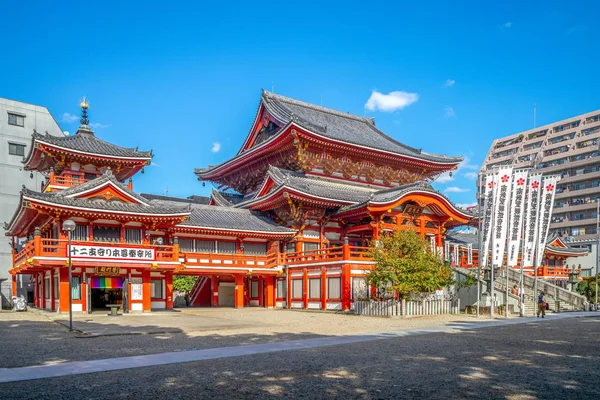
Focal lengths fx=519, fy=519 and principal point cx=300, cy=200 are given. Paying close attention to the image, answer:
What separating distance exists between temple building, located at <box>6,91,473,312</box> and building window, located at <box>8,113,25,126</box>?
21.6m

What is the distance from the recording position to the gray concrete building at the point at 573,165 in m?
88.5

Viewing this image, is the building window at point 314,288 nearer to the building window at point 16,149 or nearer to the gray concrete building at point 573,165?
the building window at point 16,149

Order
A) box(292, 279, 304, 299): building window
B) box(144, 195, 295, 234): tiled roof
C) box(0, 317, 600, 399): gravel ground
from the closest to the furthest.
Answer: box(0, 317, 600, 399): gravel ground → box(144, 195, 295, 234): tiled roof → box(292, 279, 304, 299): building window

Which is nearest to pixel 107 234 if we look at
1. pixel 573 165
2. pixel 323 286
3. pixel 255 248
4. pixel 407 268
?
pixel 255 248

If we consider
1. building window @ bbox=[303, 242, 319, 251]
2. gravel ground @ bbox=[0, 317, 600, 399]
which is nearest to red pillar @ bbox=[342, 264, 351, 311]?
building window @ bbox=[303, 242, 319, 251]

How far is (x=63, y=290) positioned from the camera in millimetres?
30984

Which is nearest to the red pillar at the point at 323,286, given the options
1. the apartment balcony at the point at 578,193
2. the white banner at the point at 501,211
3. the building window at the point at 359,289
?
the building window at the point at 359,289

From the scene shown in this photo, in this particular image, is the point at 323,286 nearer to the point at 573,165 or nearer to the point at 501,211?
the point at 501,211

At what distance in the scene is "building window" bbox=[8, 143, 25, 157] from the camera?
58750 millimetres

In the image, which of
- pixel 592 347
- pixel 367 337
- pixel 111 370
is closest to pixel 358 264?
pixel 367 337

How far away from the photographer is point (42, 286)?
3834 cm

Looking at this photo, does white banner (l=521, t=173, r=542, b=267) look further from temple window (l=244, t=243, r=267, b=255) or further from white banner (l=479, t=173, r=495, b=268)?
temple window (l=244, t=243, r=267, b=255)

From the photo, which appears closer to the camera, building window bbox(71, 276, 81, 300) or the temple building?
building window bbox(71, 276, 81, 300)

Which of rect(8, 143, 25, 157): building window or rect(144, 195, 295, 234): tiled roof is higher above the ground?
rect(8, 143, 25, 157): building window
